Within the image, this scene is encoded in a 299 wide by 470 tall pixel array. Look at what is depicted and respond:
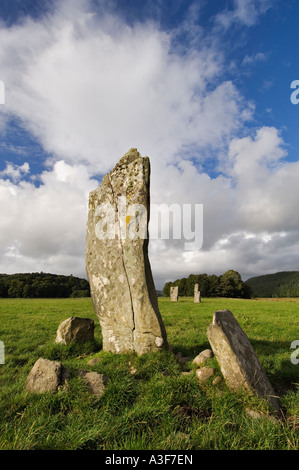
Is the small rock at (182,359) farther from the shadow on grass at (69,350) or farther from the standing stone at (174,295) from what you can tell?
the standing stone at (174,295)

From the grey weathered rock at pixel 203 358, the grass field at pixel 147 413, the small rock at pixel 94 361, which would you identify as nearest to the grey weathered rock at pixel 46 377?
the grass field at pixel 147 413

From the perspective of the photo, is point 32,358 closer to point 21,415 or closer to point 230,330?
point 21,415

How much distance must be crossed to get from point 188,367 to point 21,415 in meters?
3.96

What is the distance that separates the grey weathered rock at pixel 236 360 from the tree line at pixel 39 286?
71.9 m

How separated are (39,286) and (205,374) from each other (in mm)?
75351

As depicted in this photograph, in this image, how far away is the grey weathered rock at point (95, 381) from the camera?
15.8 ft

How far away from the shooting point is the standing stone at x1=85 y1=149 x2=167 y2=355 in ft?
23.2

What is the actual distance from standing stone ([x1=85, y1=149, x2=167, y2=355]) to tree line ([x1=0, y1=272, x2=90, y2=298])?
68.9 m

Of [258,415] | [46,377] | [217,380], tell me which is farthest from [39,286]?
[258,415]

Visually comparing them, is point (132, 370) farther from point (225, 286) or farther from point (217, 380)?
point (225, 286)

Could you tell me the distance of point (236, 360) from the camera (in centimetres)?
506

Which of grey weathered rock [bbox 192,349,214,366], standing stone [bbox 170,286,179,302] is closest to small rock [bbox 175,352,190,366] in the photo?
grey weathered rock [bbox 192,349,214,366]

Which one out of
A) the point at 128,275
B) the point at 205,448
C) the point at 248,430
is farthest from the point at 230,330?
the point at 128,275

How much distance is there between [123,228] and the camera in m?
7.81
